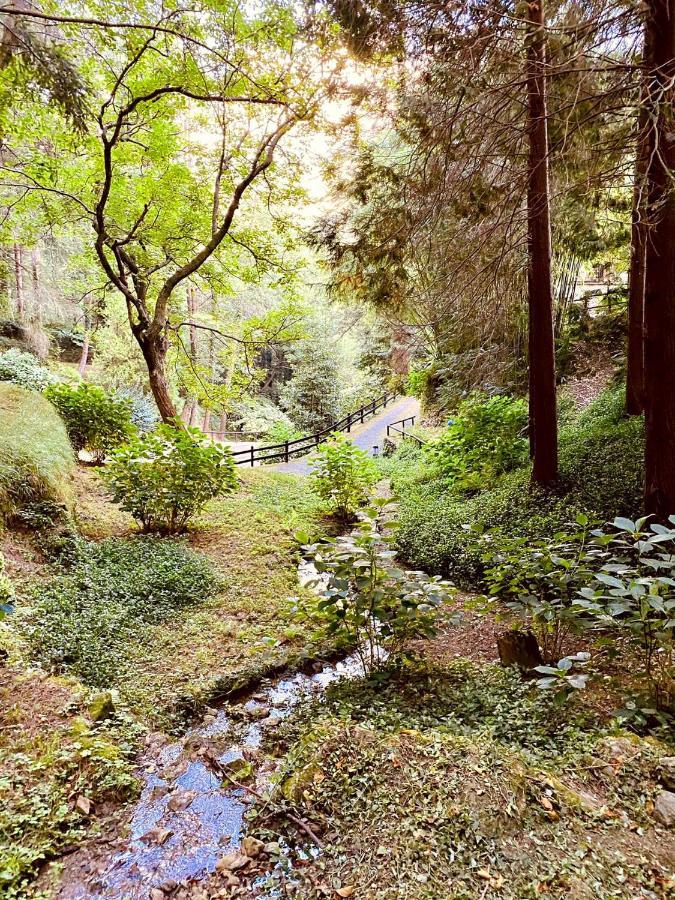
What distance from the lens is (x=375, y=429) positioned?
21.7m

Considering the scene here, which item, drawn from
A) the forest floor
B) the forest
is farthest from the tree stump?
the forest floor

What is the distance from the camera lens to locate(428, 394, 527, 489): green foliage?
27.2 ft

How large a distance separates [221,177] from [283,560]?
742 cm

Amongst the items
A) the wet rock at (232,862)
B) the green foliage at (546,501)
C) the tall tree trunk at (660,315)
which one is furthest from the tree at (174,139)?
the wet rock at (232,862)

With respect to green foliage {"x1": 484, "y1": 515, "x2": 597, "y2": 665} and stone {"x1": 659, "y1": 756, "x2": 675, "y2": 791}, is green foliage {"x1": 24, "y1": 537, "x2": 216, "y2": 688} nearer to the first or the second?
green foliage {"x1": 484, "y1": 515, "x2": 597, "y2": 665}

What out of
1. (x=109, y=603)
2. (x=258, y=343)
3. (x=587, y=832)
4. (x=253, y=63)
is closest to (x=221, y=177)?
(x=253, y=63)

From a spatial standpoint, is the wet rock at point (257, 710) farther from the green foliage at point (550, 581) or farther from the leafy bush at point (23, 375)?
the leafy bush at point (23, 375)

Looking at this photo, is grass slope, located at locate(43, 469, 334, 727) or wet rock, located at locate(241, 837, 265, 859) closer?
wet rock, located at locate(241, 837, 265, 859)

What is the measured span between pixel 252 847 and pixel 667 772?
1.95 meters

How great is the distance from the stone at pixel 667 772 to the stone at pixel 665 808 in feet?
0.24

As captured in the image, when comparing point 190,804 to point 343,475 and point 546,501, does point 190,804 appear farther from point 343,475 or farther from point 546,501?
point 343,475

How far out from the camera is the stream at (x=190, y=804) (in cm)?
201

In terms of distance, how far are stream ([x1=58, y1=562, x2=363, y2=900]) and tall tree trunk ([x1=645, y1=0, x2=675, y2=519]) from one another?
3803 millimetres

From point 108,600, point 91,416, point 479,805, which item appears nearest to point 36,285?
point 91,416
